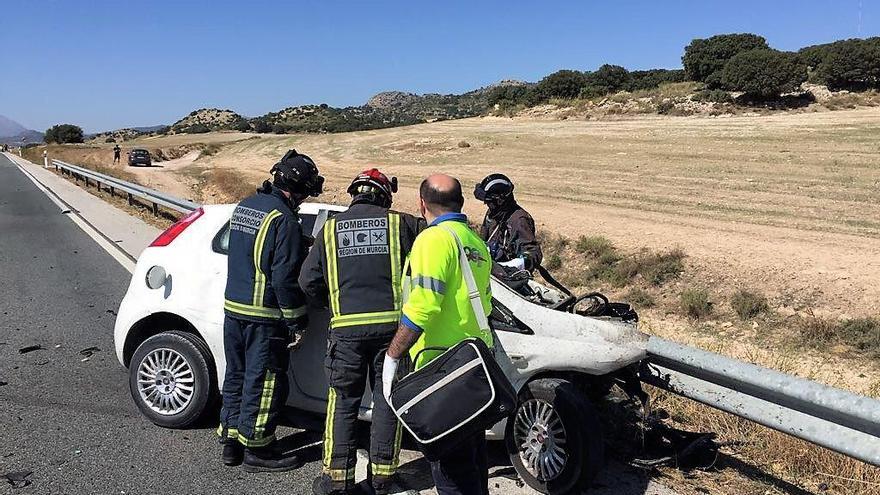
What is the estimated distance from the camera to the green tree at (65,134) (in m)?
94.4

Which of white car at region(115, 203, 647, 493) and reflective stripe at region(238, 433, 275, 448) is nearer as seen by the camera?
white car at region(115, 203, 647, 493)

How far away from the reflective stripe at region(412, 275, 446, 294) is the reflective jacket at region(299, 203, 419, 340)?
0.66 metres

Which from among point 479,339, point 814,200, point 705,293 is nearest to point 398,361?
point 479,339

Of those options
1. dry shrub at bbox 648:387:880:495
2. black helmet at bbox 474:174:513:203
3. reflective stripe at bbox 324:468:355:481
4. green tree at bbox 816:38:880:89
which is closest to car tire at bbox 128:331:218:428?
reflective stripe at bbox 324:468:355:481

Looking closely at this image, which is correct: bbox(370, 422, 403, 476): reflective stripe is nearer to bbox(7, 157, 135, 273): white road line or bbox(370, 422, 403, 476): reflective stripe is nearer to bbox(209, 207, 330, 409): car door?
bbox(209, 207, 330, 409): car door

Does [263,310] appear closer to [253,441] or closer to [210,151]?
[253,441]

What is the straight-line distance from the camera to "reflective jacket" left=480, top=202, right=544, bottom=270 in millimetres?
5902

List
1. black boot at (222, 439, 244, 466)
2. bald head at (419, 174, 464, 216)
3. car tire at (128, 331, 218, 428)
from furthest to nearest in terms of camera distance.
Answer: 1. car tire at (128, 331, 218, 428)
2. black boot at (222, 439, 244, 466)
3. bald head at (419, 174, 464, 216)

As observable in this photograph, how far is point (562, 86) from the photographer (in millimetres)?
47406

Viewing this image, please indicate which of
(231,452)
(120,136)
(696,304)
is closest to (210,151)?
(696,304)

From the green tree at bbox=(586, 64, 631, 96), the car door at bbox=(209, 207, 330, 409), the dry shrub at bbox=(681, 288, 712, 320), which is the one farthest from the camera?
the green tree at bbox=(586, 64, 631, 96)

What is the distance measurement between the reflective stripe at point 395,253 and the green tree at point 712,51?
4202cm

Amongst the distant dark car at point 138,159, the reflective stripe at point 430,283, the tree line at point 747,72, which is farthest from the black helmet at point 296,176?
the distant dark car at point 138,159

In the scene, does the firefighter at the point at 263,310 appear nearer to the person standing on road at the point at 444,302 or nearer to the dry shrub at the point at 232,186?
the person standing on road at the point at 444,302
